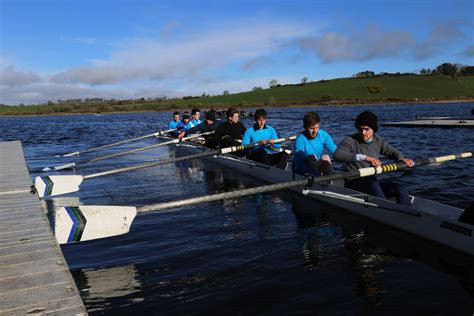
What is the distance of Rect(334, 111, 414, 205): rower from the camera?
6840 mm

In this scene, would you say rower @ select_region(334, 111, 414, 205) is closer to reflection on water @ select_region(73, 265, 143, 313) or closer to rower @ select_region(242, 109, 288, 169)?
reflection on water @ select_region(73, 265, 143, 313)

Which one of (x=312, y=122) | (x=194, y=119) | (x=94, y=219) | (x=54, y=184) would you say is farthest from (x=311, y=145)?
(x=194, y=119)

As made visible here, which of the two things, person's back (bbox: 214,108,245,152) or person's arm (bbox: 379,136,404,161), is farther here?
person's back (bbox: 214,108,245,152)

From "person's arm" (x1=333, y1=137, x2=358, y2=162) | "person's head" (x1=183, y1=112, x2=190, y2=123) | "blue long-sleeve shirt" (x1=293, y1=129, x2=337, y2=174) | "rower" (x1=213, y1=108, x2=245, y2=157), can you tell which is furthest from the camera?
"person's head" (x1=183, y1=112, x2=190, y2=123)

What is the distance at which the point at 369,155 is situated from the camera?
23.2 ft

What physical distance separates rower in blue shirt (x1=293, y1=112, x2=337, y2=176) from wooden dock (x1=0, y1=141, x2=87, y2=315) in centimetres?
531

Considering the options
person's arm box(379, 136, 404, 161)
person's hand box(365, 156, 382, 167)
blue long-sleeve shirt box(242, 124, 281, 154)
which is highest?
blue long-sleeve shirt box(242, 124, 281, 154)

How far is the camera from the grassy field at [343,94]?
104 m

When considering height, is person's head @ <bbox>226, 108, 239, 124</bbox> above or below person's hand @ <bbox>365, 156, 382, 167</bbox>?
above

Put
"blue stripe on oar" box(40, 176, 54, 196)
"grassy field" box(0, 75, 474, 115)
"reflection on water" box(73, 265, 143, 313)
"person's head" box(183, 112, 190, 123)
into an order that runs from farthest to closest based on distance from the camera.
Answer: "grassy field" box(0, 75, 474, 115) → "person's head" box(183, 112, 190, 123) → "blue stripe on oar" box(40, 176, 54, 196) → "reflection on water" box(73, 265, 143, 313)

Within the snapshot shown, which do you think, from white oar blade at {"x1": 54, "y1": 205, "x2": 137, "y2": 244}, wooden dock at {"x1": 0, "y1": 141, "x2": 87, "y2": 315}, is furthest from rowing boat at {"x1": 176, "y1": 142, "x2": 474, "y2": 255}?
wooden dock at {"x1": 0, "y1": 141, "x2": 87, "y2": 315}

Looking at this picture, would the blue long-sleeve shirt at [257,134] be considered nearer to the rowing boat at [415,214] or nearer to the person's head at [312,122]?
the rowing boat at [415,214]

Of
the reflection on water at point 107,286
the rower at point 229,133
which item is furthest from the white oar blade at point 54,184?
the rower at point 229,133

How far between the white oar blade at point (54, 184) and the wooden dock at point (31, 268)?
1378mm
